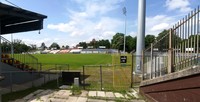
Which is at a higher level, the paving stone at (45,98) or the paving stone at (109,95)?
the paving stone at (45,98)

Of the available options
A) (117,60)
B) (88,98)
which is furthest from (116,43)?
(88,98)

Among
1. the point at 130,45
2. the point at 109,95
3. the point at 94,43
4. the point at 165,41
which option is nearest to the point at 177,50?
the point at 165,41

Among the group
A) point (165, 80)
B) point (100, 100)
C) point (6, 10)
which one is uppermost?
point (6, 10)

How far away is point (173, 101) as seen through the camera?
23.5ft

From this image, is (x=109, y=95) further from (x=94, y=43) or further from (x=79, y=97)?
(x=94, y=43)

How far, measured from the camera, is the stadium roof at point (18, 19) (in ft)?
41.4

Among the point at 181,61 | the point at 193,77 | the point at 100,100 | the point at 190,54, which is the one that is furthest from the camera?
the point at 100,100

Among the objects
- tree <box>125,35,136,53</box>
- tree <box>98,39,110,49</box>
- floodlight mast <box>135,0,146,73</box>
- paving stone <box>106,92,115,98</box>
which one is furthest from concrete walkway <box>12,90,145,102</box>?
tree <box>98,39,110,49</box>

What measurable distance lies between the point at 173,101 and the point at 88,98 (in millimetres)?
4123

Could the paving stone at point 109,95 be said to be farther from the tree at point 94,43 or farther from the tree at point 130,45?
the tree at point 94,43

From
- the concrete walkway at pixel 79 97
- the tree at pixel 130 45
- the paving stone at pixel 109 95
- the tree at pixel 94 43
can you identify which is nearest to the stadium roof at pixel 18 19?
the concrete walkway at pixel 79 97

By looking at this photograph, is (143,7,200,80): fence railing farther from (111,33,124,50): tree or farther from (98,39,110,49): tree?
(98,39,110,49): tree

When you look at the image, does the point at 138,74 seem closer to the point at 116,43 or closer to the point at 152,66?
the point at 152,66

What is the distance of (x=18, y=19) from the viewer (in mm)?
16438
